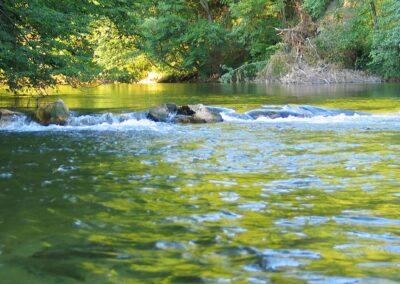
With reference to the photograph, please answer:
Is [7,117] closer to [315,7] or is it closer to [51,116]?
[51,116]

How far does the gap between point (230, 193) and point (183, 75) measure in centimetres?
4950

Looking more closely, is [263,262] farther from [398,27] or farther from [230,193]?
[398,27]

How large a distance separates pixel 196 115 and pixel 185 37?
110 feet

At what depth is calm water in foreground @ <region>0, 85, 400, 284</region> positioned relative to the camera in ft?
15.7

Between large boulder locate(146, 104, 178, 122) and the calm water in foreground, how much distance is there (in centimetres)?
564

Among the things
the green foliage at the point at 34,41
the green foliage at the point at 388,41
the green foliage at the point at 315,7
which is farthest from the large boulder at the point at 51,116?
the green foliage at the point at 315,7

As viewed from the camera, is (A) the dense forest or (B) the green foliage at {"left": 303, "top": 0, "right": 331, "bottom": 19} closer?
(A) the dense forest

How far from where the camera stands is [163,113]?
19.1 meters

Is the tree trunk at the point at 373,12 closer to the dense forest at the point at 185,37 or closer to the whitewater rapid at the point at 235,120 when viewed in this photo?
the dense forest at the point at 185,37

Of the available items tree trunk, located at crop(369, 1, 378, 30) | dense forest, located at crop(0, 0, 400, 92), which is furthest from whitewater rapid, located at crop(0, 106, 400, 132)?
tree trunk, located at crop(369, 1, 378, 30)

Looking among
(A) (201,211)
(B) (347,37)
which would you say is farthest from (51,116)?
(B) (347,37)

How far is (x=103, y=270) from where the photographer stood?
4750 millimetres

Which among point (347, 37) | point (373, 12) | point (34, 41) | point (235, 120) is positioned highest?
point (373, 12)

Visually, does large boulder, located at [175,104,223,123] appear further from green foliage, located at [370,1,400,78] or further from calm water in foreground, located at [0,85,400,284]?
green foliage, located at [370,1,400,78]
